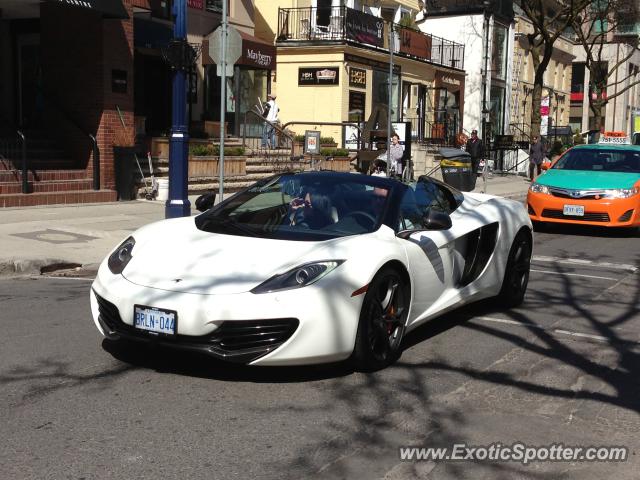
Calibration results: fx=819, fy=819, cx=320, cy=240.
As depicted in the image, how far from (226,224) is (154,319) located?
4.29 ft

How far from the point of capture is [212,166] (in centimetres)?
1914

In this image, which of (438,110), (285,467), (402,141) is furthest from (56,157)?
(438,110)

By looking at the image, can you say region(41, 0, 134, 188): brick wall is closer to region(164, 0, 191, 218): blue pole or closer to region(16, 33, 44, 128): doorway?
region(16, 33, 44, 128): doorway

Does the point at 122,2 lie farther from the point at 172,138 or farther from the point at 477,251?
the point at 477,251

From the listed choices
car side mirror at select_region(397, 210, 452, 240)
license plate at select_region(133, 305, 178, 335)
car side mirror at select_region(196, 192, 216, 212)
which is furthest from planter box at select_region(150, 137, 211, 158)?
license plate at select_region(133, 305, 178, 335)

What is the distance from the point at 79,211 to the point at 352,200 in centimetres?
997

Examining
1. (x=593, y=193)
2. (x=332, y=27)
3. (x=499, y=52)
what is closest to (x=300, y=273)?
(x=593, y=193)

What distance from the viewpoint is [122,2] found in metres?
16.7

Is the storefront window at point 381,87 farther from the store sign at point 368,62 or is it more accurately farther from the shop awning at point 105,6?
the shop awning at point 105,6

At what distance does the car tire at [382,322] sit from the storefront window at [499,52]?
36264 millimetres

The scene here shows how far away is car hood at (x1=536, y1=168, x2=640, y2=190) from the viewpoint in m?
13.7

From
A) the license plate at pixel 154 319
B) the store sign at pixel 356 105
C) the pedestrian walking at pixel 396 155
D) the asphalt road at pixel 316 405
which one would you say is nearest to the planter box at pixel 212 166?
the pedestrian walking at pixel 396 155

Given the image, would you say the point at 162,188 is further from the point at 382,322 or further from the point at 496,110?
the point at 496,110

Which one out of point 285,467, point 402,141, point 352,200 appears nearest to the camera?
point 285,467
